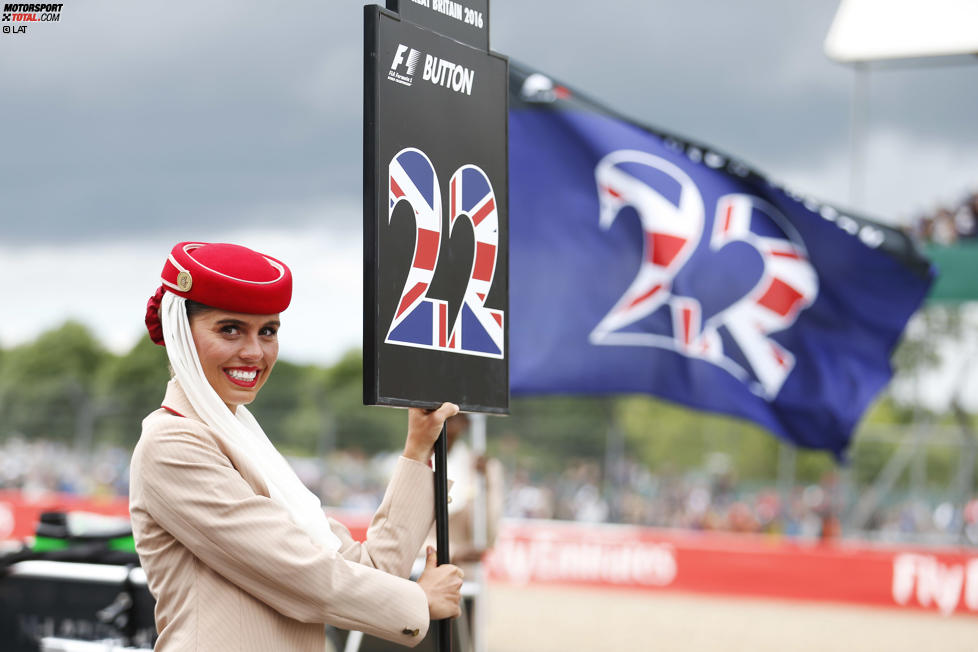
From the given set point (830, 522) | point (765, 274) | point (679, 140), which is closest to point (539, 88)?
point (679, 140)

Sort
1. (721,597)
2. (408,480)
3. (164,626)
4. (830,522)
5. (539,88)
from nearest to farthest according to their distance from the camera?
1. (164,626)
2. (408,480)
3. (539,88)
4. (721,597)
5. (830,522)

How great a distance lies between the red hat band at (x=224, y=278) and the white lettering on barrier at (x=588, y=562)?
14.8m


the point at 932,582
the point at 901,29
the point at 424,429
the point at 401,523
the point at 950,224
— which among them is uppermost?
the point at 901,29

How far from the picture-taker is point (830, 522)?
2131 centimetres

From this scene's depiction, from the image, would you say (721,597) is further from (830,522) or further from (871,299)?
(871,299)

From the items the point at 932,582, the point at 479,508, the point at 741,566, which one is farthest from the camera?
the point at 741,566

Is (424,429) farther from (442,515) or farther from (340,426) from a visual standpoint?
(340,426)

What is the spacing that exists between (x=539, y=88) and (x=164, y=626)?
458 cm

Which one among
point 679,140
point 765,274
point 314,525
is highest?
point 679,140

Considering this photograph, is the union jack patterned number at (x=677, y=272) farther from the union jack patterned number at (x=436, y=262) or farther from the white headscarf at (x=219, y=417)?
the white headscarf at (x=219, y=417)

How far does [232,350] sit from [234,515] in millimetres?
332

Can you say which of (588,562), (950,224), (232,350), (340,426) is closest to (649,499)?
(588,562)

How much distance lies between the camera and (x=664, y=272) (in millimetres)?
6805

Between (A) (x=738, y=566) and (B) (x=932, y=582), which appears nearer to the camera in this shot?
(B) (x=932, y=582)
